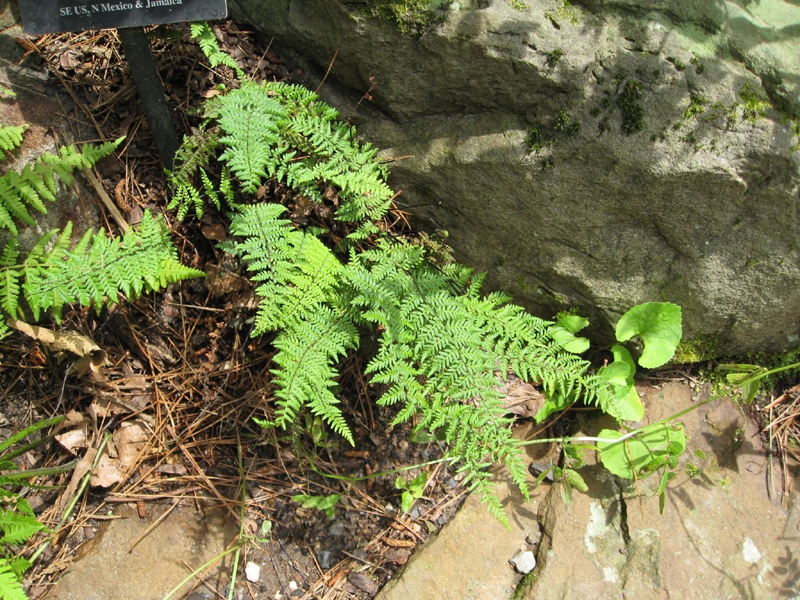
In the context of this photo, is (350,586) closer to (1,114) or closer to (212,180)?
(212,180)

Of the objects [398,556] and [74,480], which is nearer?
[74,480]

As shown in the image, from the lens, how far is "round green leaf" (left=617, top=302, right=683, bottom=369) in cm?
320

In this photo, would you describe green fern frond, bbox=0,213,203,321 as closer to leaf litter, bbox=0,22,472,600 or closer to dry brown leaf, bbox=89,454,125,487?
leaf litter, bbox=0,22,472,600

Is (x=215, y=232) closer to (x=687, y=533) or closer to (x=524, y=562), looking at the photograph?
(x=524, y=562)

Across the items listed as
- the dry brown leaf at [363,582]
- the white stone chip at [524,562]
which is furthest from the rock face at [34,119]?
the white stone chip at [524,562]

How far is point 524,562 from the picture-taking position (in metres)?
3.29

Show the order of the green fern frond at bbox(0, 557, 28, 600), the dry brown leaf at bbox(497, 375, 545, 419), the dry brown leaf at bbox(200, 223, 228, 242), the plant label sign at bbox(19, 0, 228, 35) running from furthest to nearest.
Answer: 1. the dry brown leaf at bbox(497, 375, 545, 419)
2. the dry brown leaf at bbox(200, 223, 228, 242)
3. the plant label sign at bbox(19, 0, 228, 35)
4. the green fern frond at bbox(0, 557, 28, 600)

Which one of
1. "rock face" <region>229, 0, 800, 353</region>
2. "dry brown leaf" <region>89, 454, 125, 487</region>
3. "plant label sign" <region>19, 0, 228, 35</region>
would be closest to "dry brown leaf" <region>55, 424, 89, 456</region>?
"dry brown leaf" <region>89, 454, 125, 487</region>

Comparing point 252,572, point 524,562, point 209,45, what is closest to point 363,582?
point 252,572

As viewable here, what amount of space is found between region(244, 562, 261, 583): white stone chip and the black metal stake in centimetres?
258

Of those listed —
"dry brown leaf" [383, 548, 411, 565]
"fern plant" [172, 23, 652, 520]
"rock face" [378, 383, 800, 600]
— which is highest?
"fern plant" [172, 23, 652, 520]

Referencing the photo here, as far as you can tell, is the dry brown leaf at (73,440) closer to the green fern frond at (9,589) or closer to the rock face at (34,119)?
the green fern frond at (9,589)

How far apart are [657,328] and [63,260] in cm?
359

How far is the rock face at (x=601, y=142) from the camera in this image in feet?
9.63
